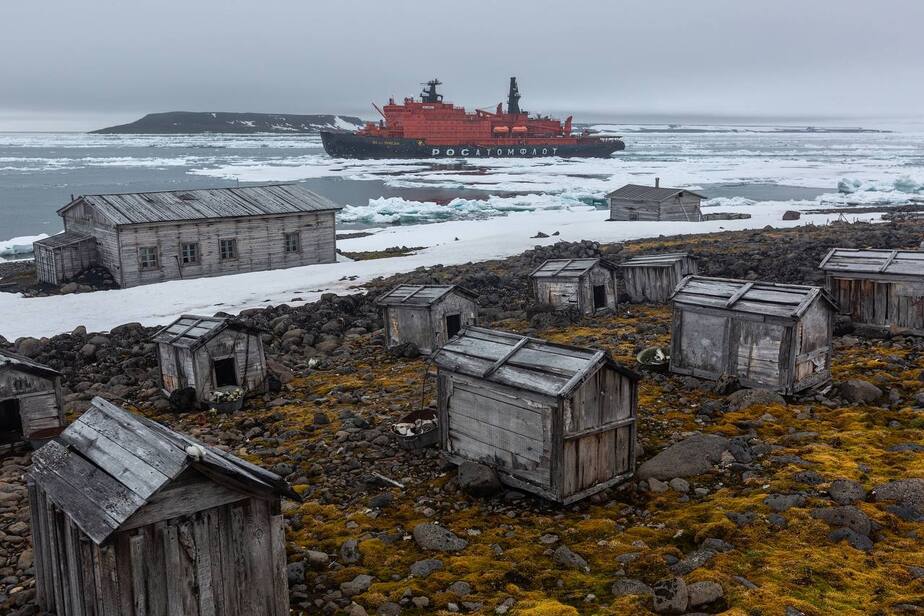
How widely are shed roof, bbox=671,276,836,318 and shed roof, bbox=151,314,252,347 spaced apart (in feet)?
26.2

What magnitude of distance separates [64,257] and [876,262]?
25.3m

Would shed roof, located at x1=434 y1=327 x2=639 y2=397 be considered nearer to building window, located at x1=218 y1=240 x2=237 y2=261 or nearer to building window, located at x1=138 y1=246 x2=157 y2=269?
building window, located at x1=138 y1=246 x2=157 y2=269

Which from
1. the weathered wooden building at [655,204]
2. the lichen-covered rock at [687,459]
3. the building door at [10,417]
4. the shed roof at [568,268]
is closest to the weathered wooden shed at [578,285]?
the shed roof at [568,268]

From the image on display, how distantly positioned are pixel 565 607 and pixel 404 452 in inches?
186

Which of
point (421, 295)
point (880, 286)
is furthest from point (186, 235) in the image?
point (880, 286)

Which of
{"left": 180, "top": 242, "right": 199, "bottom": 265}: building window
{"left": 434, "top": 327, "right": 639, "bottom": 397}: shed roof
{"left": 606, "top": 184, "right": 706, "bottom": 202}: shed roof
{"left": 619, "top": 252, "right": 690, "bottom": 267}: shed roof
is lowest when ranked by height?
{"left": 180, "top": 242, "right": 199, "bottom": 265}: building window

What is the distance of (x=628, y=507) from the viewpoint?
31.1 feet

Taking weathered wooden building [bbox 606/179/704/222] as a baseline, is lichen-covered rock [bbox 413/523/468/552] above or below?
below

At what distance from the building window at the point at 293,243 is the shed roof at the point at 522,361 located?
21916mm

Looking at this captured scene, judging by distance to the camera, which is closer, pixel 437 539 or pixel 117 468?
pixel 117 468

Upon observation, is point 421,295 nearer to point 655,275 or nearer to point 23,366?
point 655,275

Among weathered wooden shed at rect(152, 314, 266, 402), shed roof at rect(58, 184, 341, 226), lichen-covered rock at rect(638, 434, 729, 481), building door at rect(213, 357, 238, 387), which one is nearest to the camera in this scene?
lichen-covered rock at rect(638, 434, 729, 481)

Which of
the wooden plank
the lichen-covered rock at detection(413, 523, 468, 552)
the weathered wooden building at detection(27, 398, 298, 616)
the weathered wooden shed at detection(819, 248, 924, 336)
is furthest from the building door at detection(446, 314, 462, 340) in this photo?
the wooden plank

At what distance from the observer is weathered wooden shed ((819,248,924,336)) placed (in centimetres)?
1596
